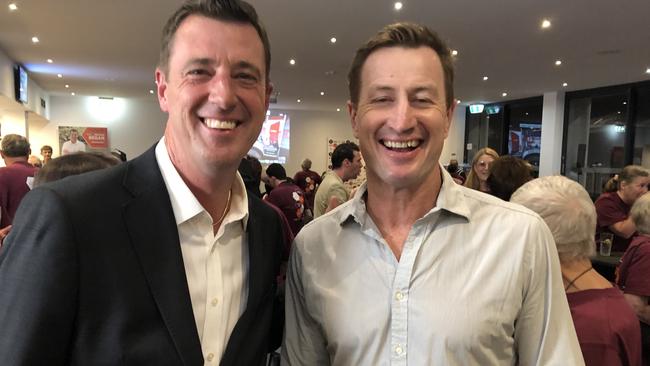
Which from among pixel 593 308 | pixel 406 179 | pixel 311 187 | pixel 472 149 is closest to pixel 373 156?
pixel 406 179

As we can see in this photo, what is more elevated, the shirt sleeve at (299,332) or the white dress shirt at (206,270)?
the white dress shirt at (206,270)

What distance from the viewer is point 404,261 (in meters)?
1.23

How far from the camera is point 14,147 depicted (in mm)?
4305

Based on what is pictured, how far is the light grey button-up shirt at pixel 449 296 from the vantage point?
3.83 feet

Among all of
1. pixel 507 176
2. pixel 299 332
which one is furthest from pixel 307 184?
pixel 299 332

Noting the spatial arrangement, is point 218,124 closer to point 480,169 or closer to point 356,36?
point 480,169

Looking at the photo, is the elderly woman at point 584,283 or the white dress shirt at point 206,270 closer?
the white dress shirt at point 206,270

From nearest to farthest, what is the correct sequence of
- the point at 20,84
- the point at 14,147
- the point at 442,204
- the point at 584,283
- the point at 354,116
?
the point at 442,204 < the point at 354,116 < the point at 584,283 < the point at 14,147 < the point at 20,84

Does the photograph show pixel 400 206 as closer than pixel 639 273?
Yes

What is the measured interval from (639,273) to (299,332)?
2068 millimetres

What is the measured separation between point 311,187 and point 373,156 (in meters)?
5.68

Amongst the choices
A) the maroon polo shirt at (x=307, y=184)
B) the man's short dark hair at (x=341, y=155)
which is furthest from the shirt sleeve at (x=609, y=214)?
the maroon polo shirt at (x=307, y=184)

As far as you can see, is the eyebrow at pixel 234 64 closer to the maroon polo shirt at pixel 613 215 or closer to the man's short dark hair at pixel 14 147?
the maroon polo shirt at pixel 613 215

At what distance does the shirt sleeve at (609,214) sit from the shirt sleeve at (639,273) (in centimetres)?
176
